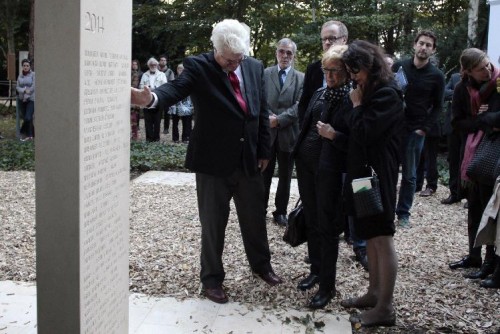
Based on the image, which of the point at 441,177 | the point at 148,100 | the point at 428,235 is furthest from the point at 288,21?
the point at 148,100

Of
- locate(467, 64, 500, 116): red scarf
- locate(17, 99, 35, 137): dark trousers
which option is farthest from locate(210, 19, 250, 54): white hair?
locate(17, 99, 35, 137): dark trousers

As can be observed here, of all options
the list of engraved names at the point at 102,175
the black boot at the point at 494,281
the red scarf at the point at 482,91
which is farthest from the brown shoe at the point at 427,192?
the list of engraved names at the point at 102,175

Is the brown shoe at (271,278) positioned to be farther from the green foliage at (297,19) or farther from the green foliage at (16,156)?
the green foliage at (297,19)

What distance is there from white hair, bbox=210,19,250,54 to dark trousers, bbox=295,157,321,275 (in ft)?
3.42

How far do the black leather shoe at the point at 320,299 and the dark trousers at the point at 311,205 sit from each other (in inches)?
14.1

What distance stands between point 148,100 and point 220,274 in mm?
1536

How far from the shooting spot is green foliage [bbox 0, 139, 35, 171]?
9484 mm

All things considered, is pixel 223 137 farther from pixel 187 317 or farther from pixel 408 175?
pixel 408 175

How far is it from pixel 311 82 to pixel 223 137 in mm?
1184

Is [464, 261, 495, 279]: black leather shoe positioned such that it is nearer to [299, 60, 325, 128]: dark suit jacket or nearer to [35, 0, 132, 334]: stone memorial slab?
[299, 60, 325, 128]: dark suit jacket

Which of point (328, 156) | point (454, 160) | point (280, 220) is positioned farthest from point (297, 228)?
point (454, 160)

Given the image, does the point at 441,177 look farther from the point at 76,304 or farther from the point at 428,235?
the point at 76,304

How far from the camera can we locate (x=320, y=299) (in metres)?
3.83

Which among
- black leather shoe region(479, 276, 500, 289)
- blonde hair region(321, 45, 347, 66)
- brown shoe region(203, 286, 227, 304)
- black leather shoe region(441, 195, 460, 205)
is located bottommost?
brown shoe region(203, 286, 227, 304)
